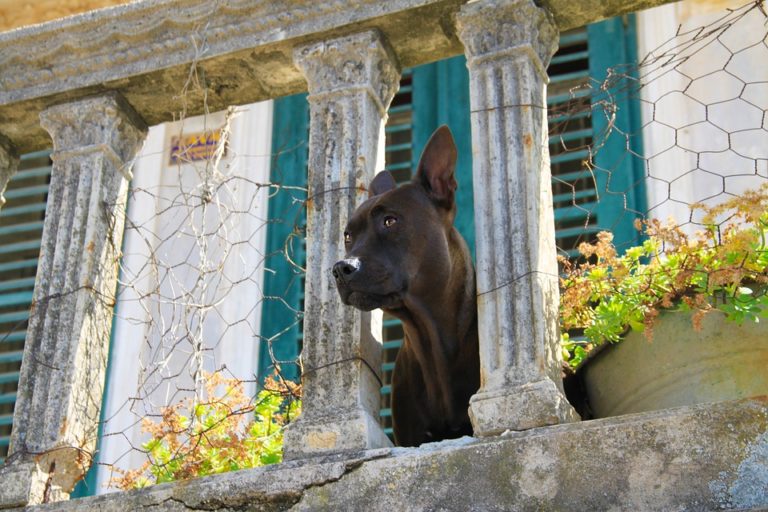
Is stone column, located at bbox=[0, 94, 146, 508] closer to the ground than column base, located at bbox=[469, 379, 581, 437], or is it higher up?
higher up

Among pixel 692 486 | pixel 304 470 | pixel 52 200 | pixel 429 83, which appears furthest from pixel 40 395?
pixel 429 83

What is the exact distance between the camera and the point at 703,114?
6.03 metres

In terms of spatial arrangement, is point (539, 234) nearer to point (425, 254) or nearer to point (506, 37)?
point (425, 254)

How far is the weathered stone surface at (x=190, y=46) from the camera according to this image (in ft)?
15.0

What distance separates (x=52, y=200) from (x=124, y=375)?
158cm

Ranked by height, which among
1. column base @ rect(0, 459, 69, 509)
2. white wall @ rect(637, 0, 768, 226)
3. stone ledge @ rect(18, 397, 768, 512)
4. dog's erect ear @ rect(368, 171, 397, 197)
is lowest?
stone ledge @ rect(18, 397, 768, 512)

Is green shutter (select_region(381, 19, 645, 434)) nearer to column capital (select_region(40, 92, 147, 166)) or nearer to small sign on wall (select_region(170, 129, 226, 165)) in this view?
small sign on wall (select_region(170, 129, 226, 165))

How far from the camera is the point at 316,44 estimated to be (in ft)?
15.1

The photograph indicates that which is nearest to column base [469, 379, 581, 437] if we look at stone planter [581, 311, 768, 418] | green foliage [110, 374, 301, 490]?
stone planter [581, 311, 768, 418]

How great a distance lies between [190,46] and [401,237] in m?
1.27

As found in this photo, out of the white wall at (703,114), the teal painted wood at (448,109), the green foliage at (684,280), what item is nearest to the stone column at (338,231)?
the green foliage at (684,280)

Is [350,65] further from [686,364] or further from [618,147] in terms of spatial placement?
[618,147]

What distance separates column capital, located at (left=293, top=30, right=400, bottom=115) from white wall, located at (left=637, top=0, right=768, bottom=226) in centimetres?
160

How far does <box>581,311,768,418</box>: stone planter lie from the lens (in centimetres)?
378
